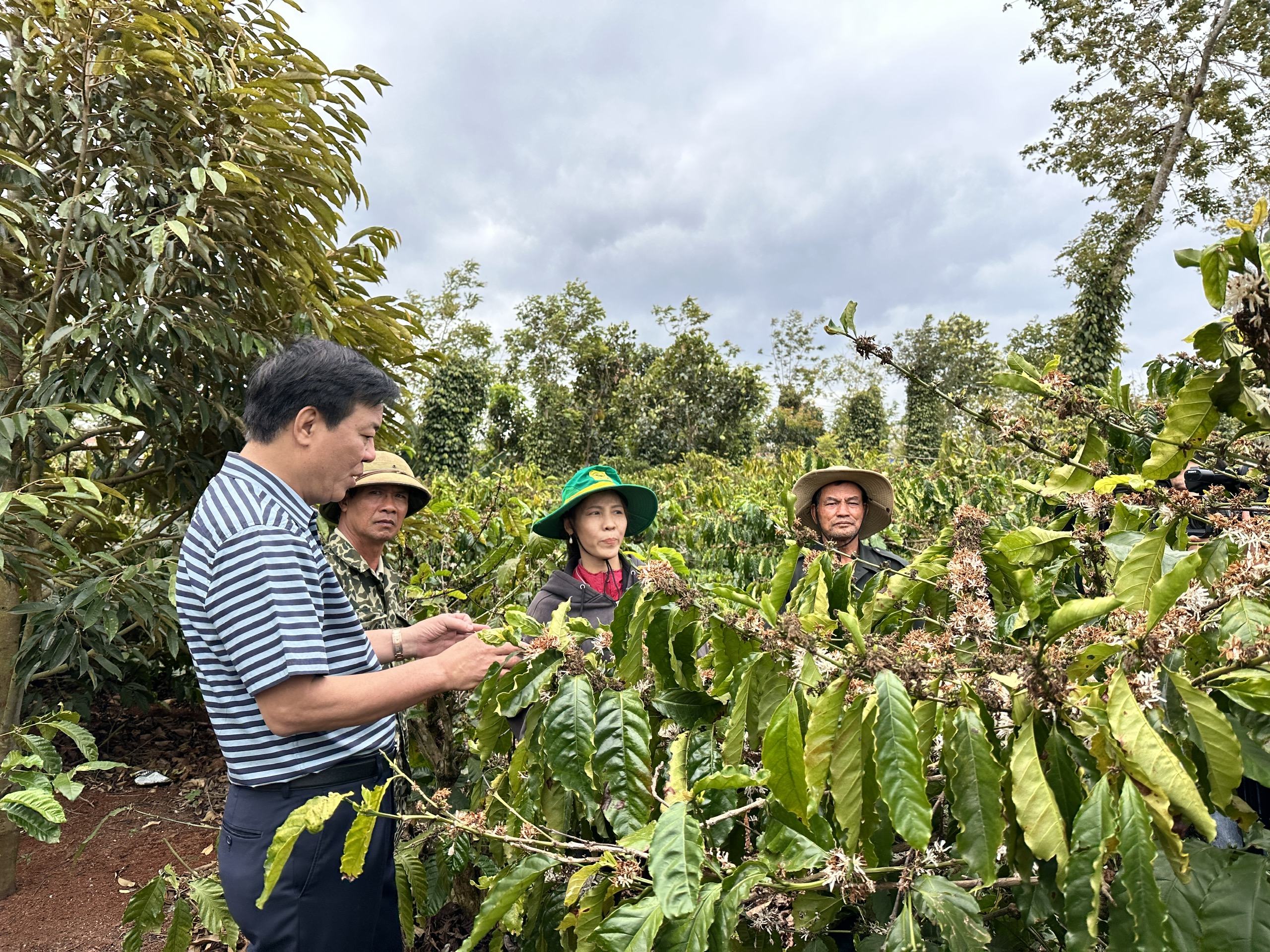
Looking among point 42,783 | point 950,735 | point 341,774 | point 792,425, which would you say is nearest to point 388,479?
point 341,774

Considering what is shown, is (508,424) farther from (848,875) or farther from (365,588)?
(848,875)

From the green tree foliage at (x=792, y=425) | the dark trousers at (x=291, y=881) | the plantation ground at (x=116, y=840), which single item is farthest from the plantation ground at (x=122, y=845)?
the green tree foliage at (x=792, y=425)

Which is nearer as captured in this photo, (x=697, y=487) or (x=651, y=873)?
(x=651, y=873)

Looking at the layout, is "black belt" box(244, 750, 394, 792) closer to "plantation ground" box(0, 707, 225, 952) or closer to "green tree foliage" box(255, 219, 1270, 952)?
"green tree foliage" box(255, 219, 1270, 952)

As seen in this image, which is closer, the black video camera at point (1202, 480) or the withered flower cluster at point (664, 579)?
the withered flower cluster at point (664, 579)

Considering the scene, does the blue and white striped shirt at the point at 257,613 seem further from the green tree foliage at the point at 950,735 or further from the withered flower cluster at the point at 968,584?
the withered flower cluster at the point at 968,584

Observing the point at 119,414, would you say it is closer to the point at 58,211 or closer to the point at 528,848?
the point at 58,211

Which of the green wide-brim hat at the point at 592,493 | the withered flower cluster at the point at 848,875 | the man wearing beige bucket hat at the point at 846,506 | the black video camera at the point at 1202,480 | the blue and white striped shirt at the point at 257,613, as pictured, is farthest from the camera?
the man wearing beige bucket hat at the point at 846,506

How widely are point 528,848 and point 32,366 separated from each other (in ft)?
9.37

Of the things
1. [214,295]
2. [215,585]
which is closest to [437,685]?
[215,585]

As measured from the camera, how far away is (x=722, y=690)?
3.61 ft

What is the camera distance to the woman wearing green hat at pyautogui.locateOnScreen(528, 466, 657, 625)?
282 cm

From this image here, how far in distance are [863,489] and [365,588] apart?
2.37 meters

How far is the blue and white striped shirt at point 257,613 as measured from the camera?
4.81 ft
